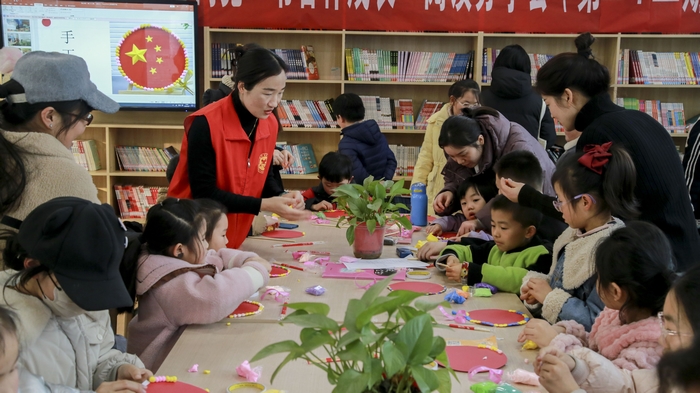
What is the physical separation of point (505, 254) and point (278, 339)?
1.06m

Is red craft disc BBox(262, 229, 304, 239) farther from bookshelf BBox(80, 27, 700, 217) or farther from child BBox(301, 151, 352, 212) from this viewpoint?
bookshelf BBox(80, 27, 700, 217)

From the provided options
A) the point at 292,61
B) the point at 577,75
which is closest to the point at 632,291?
the point at 577,75

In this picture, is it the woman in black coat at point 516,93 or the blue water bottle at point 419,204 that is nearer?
the blue water bottle at point 419,204

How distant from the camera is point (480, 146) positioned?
3.17 meters

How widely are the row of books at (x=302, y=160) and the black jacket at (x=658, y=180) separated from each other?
3.70 m

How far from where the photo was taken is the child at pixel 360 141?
475cm

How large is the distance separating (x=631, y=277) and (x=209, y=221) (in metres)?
1.36

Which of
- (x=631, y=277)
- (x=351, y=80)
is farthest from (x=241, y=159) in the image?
(x=351, y=80)

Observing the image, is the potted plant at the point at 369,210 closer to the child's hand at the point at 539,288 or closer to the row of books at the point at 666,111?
the child's hand at the point at 539,288

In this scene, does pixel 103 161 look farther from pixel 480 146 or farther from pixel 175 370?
pixel 175 370

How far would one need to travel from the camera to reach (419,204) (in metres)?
3.43

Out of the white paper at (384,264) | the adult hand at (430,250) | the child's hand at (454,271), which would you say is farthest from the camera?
the adult hand at (430,250)

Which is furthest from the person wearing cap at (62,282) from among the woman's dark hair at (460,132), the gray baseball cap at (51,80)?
the woman's dark hair at (460,132)

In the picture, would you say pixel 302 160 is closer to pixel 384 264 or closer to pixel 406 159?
pixel 406 159
